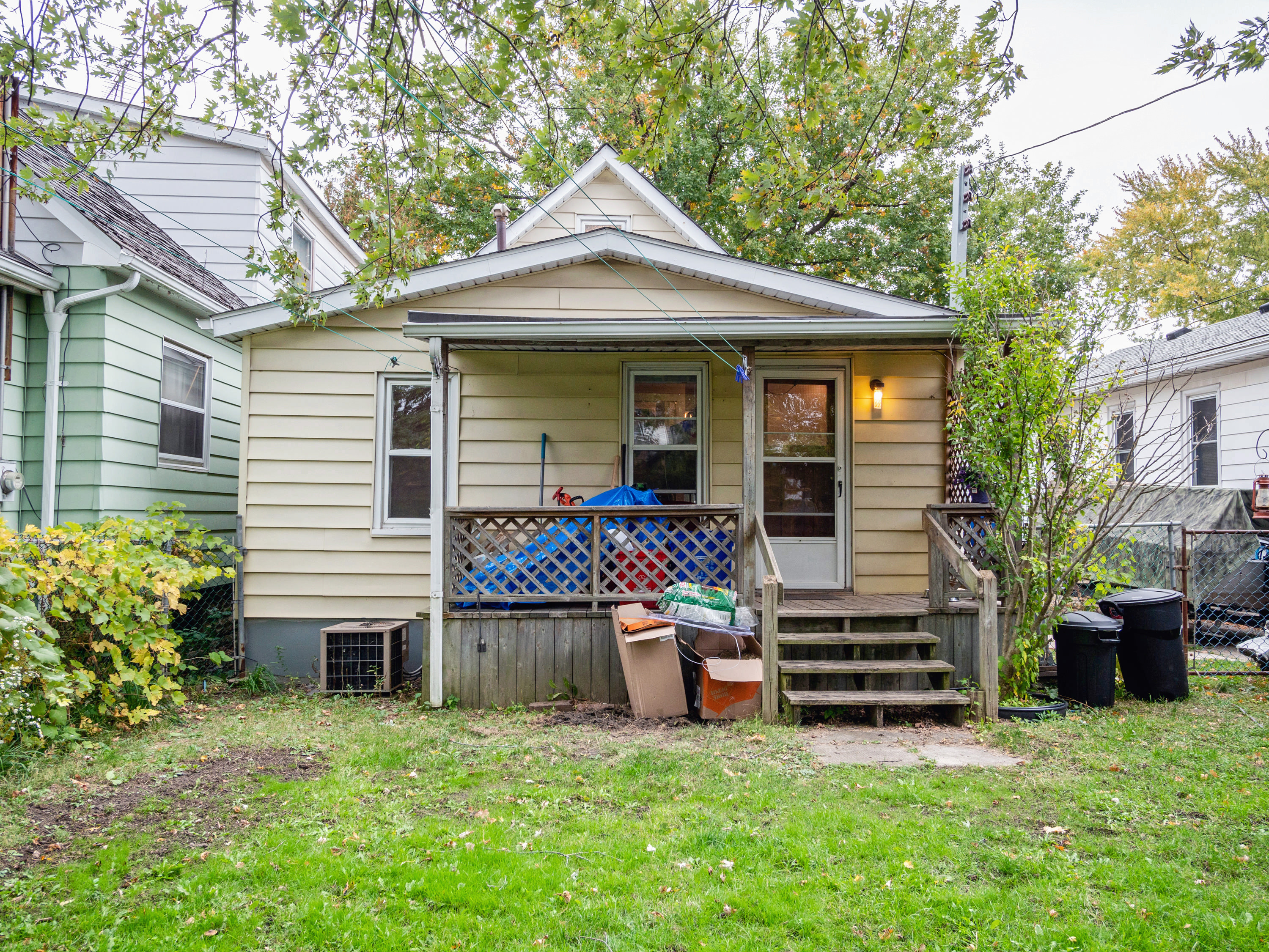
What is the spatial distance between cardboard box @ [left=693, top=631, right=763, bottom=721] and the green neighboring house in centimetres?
545

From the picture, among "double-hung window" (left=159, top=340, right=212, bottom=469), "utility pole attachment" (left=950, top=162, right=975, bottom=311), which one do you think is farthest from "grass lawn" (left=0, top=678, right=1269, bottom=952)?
"utility pole attachment" (left=950, top=162, right=975, bottom=311)

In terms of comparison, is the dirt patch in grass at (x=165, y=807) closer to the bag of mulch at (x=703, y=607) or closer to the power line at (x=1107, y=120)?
the bag of mulch at (x=703, y=607)

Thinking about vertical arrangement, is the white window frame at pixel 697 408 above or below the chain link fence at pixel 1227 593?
above

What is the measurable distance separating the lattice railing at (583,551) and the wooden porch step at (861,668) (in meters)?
0.95

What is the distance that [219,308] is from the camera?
831 centimetres

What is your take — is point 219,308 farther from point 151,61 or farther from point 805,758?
point 805,758

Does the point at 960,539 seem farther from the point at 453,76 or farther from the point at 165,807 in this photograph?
the point at 165,807

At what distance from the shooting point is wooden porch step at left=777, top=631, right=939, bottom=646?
598 cm

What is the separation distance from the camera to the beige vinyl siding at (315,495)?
732cm

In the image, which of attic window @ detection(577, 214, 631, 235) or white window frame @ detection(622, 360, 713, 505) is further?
attic window @ detection(577, 214, 631, 235)

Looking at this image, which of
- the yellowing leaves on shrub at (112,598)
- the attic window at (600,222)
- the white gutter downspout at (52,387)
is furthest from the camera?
the attic window at (600,222)

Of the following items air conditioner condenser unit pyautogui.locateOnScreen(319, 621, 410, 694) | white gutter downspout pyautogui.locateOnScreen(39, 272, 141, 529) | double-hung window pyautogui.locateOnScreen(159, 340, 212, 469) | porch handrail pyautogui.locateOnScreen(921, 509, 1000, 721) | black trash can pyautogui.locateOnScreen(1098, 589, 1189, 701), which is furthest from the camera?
double-hung window pyautogui.locateOnScreen(159, 340, 212, 469)

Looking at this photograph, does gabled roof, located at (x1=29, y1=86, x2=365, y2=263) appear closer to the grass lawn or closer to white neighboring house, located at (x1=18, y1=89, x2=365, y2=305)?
white neighboring house, located at (x1=18, y1=89, x2=365, y2=305)

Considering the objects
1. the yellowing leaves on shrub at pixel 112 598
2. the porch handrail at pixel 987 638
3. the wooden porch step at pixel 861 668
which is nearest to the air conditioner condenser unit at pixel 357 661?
the yellowing leaves on shrub at pixel 112 598
